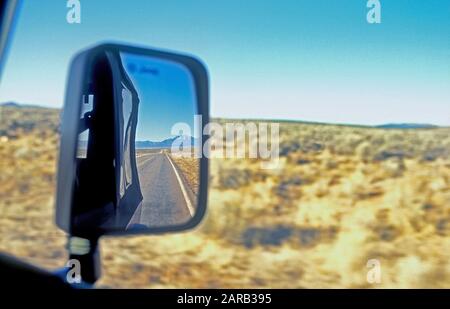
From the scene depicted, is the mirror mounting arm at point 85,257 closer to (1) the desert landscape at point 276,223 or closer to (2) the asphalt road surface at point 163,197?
(2) the asphalt road surface at point 163,197

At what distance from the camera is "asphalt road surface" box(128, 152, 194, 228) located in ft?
17.2

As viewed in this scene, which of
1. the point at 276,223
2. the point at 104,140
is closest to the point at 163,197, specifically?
the point at 276,223

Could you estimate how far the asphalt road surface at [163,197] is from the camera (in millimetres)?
5243

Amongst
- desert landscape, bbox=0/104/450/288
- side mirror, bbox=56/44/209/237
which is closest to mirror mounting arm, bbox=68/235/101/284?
side mirror, bbox=56/44/209/237

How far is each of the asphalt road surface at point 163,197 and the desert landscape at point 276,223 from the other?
1.23 ft

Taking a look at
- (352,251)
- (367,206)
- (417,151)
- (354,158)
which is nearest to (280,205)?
(367,206)

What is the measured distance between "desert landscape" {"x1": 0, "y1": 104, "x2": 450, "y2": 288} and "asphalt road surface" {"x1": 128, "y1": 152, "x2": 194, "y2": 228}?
1.23ft

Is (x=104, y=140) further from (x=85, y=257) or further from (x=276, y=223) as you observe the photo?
(x=276, y=223)

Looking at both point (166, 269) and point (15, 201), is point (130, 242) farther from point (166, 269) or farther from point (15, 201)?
point (15, 201)

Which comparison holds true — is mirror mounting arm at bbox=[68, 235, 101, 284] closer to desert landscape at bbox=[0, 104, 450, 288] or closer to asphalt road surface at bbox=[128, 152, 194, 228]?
asphalt road surface at bbox=[128, 152, 194, 228]

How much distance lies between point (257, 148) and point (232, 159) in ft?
8.26

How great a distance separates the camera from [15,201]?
362 inches

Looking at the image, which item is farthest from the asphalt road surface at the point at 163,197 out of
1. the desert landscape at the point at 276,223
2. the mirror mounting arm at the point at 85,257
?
the mirror mounting arm at the point at 85,257

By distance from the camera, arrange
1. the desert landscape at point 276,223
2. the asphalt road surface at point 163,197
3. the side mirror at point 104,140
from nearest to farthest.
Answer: the side mirror at point 104,140, the asphalt road surface at point 163,197, the desert landscape at point 276,223
